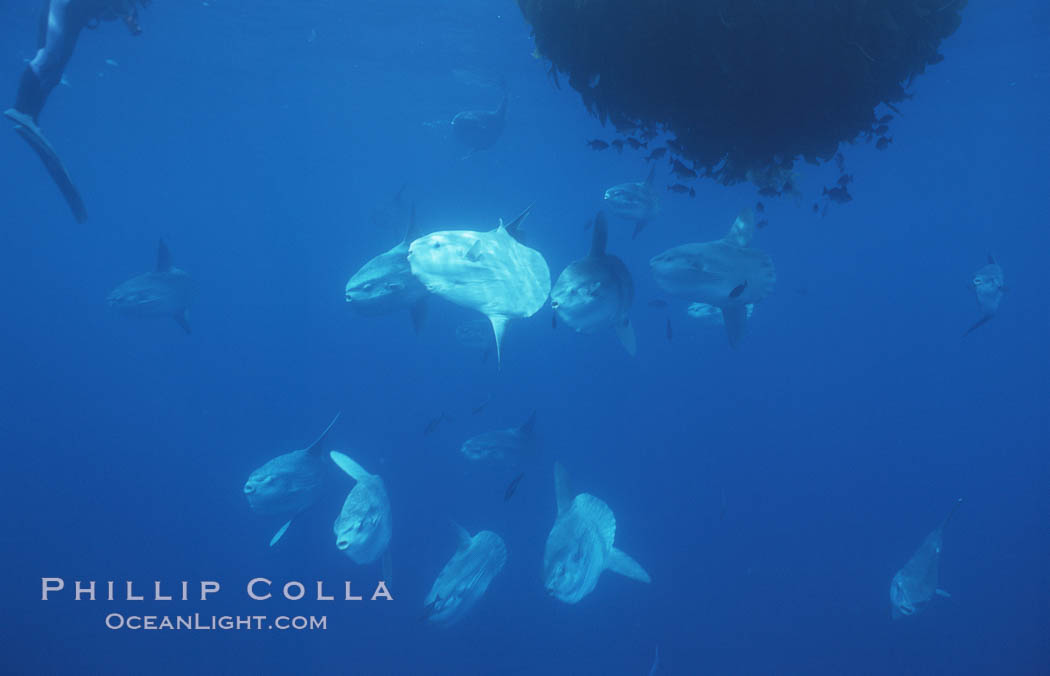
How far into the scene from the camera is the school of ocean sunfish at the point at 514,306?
5.04m

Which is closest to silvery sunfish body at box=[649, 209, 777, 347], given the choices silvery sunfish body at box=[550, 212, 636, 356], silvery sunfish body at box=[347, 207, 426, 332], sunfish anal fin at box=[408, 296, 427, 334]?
silvery sunfish body at box=[550, 212, 636, 356]

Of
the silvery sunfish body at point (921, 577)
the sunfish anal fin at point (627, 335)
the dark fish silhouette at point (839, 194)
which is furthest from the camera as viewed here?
the silvery sunfish body at point (921, 577)

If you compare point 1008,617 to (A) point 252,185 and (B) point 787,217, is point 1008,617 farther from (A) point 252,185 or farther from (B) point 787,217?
(A) point 252,185

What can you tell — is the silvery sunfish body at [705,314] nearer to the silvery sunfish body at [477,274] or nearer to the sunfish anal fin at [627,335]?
the sunfish anal fin at [627,335]

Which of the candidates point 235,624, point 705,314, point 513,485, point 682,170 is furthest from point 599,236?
point 235,624

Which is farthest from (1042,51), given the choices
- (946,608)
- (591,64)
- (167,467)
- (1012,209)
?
(1012,209)

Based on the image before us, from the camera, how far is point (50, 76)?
21.3ft

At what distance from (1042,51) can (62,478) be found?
38.0 m

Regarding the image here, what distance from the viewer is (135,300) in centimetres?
1031

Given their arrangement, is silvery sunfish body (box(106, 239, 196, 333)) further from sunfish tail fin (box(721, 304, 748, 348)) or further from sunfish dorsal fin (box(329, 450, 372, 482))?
sunfish tail fin (box(721, 304, 748, 348))

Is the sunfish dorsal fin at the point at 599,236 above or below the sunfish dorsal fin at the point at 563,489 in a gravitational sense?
above

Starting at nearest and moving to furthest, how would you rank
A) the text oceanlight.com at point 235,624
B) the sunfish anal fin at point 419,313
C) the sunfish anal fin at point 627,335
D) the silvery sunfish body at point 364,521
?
the sunfish anal fin at point 627,335 < the silvery sunfish body at point 364,521 < the sunfish anal fin at point 419,313 < the text oceanlight.com at point 235,624

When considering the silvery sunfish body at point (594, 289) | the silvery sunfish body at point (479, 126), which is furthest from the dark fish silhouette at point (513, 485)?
the silvery sunfish body at point (479, 126)

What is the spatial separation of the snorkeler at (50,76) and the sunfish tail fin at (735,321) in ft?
23.1
